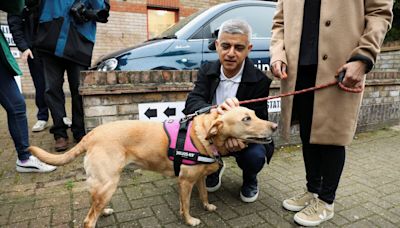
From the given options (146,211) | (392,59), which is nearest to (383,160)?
(146,211)

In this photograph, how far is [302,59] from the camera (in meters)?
2.28

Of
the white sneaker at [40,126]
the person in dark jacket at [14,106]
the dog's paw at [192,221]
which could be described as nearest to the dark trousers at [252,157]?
the dog's paw at [192,221]

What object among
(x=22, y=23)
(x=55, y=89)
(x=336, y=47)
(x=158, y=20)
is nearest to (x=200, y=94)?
(x=336, y=47)

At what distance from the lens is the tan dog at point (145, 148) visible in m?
2.18

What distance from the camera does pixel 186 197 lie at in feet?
7.73

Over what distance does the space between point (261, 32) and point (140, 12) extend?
5933mm

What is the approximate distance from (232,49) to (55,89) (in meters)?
2.53

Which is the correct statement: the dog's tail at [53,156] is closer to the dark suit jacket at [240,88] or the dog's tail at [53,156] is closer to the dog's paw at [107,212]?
the dog's paw at [107,212]

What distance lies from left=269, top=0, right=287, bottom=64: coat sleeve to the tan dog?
511mm

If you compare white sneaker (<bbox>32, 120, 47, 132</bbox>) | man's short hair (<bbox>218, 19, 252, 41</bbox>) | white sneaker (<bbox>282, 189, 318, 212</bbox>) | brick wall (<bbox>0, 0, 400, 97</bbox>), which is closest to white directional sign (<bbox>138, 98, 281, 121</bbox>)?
man's short hair (<bbox>218, 19, 252, 41</bbox>)

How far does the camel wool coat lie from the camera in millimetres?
1990

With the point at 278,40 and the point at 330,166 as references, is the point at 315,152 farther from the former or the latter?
the point at 278,40

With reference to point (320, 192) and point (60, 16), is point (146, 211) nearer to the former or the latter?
point (320, 192)

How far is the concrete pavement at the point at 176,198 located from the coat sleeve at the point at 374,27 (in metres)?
1.43
